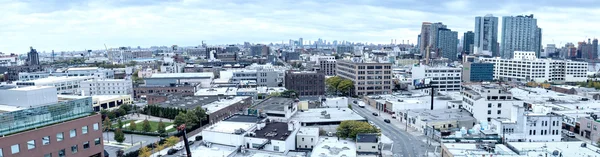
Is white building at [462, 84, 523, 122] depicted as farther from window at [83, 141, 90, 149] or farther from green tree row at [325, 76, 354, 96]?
window at [83, 141, 90, 149]

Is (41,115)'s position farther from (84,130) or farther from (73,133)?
(84,130)

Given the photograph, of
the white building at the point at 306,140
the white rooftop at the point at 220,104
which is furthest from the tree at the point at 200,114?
the white building at the point at 306,140

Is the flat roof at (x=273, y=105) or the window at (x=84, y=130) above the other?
the window at (x=84, y=130)

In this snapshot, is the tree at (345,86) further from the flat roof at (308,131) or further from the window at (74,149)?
the window at (74,149)

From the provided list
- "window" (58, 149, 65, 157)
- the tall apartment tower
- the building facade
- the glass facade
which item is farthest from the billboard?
the tall apartment tower

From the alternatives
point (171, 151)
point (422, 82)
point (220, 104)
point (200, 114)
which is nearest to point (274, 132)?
point (171, 151)

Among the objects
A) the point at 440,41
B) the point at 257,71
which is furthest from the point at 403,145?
the point at 440,41
